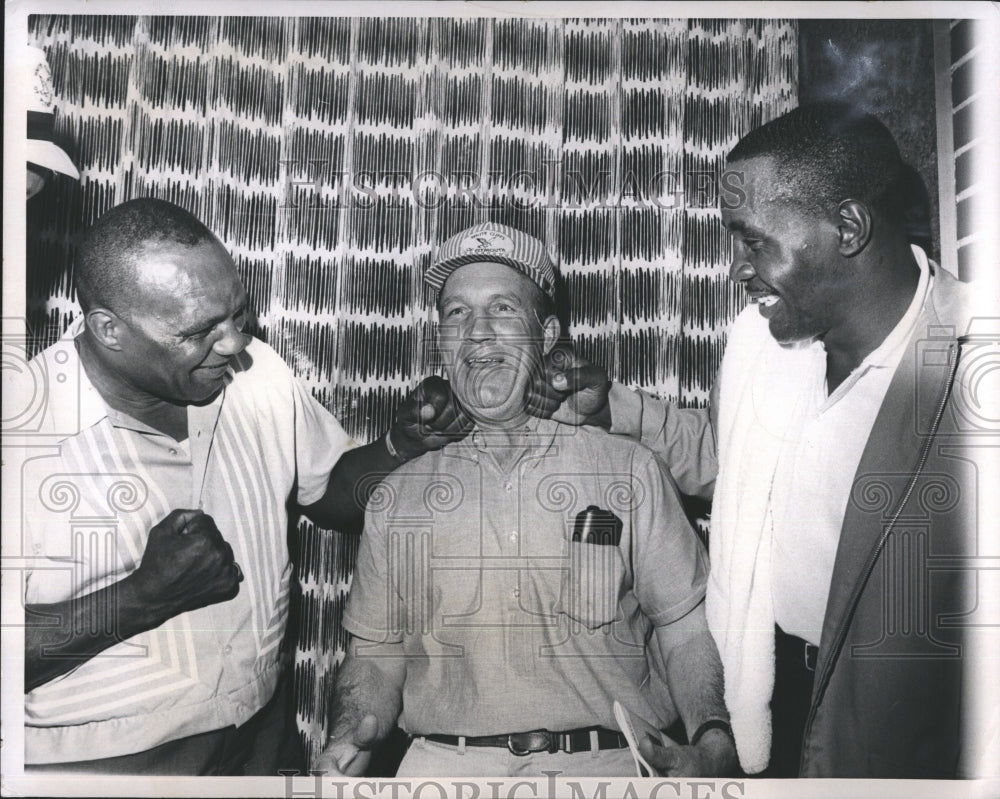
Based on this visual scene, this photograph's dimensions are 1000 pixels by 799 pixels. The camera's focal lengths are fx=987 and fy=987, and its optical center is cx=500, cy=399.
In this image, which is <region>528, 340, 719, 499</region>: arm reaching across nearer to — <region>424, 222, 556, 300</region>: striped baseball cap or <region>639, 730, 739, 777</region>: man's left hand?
<region>424, 222, 556, 300</region>: striped baseball cap

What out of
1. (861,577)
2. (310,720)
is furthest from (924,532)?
(310,720)

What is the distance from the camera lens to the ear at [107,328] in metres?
2.73

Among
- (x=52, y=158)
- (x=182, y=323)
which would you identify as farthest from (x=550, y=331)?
(x=52, y=158)

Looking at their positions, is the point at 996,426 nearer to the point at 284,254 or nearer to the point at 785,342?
the point at 785,342

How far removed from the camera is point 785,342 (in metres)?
2.75

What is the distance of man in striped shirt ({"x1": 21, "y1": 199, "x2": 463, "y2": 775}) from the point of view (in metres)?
2.67

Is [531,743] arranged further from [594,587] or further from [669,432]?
[669,432]

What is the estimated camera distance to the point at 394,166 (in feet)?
9.20

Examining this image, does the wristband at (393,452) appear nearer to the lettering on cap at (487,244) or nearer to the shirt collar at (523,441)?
the shirt collar at (523,441)

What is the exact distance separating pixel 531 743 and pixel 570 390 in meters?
0.96

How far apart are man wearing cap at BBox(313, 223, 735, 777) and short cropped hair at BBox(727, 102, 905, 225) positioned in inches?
27.6

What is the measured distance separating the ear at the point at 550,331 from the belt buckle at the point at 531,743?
103 centimetres

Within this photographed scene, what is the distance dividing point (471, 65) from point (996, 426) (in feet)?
5.93

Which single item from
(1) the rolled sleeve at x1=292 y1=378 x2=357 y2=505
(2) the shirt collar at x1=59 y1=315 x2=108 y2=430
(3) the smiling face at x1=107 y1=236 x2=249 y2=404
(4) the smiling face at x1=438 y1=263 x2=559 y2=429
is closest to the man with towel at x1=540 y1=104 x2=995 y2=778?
(4) the smiling face at x1=438 y1=263 x2=559 y2=429
